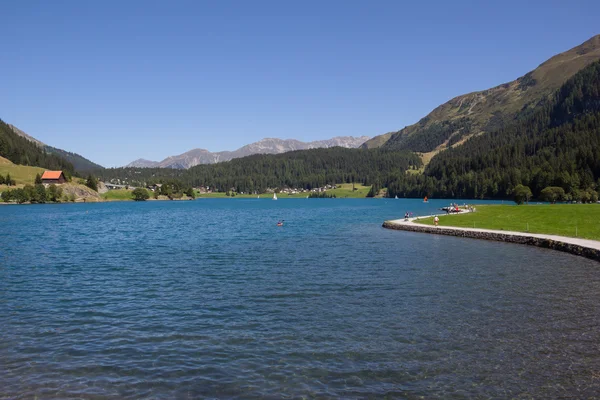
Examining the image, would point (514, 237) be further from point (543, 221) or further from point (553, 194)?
point (553, 194)

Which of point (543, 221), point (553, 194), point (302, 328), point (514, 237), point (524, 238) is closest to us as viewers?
point (302, 328)

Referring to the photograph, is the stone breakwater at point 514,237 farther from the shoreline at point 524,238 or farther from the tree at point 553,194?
the tree at point 553,194

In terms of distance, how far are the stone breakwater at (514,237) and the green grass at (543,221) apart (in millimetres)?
4286

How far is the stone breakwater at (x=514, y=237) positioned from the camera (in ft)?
137

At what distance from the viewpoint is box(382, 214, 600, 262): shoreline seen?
138ft

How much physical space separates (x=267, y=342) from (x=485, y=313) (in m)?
12.0

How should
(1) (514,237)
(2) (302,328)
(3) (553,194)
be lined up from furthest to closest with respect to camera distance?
(3) (553,194)
(1) (514,237)
(2) (302,328)

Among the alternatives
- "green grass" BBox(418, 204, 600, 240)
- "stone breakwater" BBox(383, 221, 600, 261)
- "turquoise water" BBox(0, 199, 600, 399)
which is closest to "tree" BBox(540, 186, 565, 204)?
"green grass" BBox(418, 204, 600, 240)

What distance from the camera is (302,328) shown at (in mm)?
21141

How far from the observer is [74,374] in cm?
1609

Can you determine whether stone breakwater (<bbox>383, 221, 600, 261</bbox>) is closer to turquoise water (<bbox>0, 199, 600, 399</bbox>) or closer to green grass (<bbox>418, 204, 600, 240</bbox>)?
turquoise water (<bbox>0, 199, 600, 399</bbox>)

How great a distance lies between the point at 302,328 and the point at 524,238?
1621 inches

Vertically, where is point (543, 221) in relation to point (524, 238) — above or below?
above

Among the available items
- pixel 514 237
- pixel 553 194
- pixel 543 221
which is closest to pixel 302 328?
pixel 514 237
